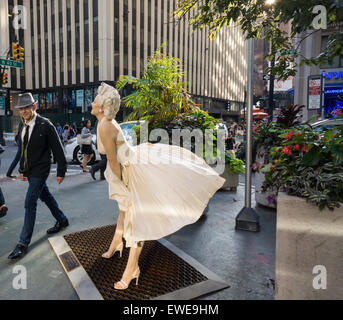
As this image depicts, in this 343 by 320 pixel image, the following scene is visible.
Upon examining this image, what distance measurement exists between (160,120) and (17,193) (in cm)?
417

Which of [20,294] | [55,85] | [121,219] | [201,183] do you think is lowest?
[20,294]

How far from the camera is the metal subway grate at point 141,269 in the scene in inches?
116

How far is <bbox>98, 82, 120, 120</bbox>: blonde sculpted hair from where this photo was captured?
3031mm

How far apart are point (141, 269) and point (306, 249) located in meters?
1.87

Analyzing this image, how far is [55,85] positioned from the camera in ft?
122

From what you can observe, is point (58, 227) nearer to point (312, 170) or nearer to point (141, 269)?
point (141, 269)

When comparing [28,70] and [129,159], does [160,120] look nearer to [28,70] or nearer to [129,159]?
[129,159]

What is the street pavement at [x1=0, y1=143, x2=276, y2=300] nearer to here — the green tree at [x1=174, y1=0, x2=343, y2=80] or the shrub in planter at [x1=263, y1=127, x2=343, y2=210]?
the shrub in planter at [x1=263, y1=127, x2=343, y2=210]

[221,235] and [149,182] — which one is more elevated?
[149,182]

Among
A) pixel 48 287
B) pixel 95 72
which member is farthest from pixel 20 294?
pixel 95 72

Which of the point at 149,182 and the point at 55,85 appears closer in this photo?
the point at 149,182

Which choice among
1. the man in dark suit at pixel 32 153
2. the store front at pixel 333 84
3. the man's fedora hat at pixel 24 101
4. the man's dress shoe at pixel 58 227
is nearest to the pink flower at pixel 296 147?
the man in dark suit at pixel 32 153

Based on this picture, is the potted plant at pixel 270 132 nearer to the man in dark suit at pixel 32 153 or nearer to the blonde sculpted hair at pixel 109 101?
the blonde sculpted hair at pixel 109 101

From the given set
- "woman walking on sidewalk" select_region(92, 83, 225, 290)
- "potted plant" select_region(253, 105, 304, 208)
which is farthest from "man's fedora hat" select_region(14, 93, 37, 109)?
"potted plant" select_region(253, 105, 304, 208)
